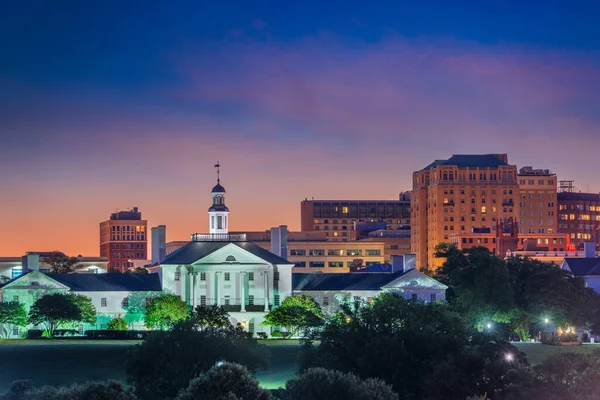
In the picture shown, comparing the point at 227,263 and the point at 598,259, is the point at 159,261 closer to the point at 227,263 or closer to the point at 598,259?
the point at 227,263

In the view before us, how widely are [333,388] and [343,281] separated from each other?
9451cm

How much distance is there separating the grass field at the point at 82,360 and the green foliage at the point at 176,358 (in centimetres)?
887

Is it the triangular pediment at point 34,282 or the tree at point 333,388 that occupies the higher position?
the triangular pediment at point 34,282

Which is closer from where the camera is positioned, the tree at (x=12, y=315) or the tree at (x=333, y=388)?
the tree at (x=333, y=388)

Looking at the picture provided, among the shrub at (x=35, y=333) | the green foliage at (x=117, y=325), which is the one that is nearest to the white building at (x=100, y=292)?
the green foliage at (x=117, y=325)

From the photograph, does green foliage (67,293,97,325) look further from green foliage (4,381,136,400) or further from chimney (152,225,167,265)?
green foliage (4,381,136,400)

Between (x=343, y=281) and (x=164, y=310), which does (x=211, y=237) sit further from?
(x=164, y=310)

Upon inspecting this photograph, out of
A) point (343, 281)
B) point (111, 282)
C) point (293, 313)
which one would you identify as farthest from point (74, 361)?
point (343, 281)

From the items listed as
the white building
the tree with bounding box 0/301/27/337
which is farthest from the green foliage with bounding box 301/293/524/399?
the white building

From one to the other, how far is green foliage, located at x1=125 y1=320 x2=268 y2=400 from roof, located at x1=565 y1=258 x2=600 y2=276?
90.3 metres

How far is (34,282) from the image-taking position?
176 m

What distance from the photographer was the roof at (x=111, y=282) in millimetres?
178625

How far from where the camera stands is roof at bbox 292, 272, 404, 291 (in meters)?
178

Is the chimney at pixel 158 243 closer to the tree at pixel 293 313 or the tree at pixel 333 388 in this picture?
the tree at pixel 293 313
